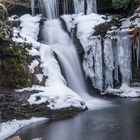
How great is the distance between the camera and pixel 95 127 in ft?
46.1

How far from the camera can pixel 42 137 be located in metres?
13.4

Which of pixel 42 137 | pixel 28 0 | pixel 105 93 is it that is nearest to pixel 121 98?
pixel 105 93

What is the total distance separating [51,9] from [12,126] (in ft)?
35.7

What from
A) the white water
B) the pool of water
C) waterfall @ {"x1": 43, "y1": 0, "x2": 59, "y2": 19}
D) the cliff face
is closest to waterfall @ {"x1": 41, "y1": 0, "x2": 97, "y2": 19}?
waterfall @ {"x1": 43, "y1": 0, "x2": 59, "y2": 19}

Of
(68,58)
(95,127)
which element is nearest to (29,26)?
(68,58)

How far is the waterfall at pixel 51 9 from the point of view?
79.2 feet

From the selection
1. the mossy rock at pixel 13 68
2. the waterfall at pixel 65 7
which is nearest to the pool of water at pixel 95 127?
the mossy rock at pixel 13 68

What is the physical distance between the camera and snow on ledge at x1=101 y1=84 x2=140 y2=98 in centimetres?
1939

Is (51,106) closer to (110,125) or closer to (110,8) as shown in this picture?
(110,125)

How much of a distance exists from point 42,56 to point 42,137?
5.90m

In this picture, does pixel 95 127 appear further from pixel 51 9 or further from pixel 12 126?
pixel 51 9

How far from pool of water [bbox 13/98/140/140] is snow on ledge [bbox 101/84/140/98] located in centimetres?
262

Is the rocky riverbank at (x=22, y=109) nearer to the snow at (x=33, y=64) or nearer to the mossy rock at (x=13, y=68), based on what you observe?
the mossy rock at (x=13, y=68)

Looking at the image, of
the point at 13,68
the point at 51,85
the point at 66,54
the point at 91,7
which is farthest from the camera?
the point at 91,7
